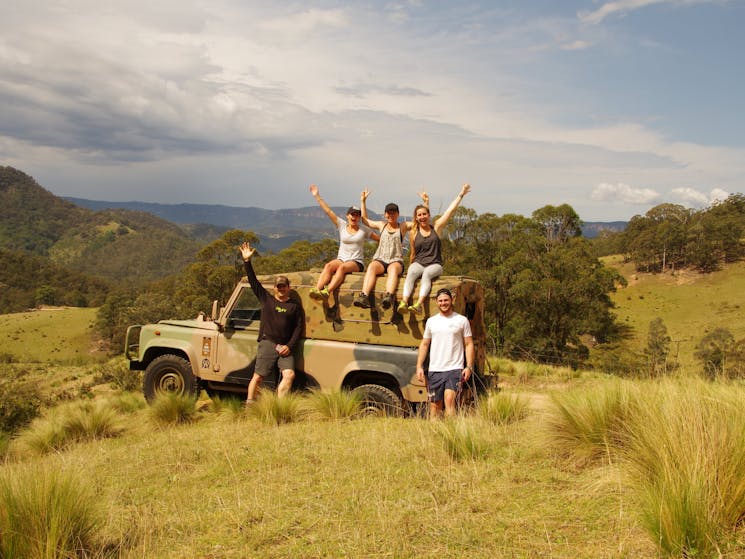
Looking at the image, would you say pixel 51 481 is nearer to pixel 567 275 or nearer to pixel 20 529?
pixel 20 529

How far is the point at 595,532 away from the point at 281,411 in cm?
461

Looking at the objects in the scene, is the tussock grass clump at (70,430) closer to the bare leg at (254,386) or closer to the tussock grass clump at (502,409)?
the bare leg at (254,386)

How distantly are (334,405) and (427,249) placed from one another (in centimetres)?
248

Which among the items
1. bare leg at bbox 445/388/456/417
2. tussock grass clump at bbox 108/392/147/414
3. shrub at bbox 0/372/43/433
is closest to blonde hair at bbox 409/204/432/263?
bare leg at bbox 445/388/456/417

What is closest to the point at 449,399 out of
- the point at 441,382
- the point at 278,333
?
the point at 441,382

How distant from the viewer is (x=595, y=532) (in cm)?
345

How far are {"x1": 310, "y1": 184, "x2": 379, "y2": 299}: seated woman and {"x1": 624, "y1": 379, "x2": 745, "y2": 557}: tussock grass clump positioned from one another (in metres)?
4.46

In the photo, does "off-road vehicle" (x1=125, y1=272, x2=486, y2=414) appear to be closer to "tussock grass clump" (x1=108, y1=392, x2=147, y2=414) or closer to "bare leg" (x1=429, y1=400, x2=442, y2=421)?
"bare leg" (x1=429, y1=400, x2=442, y2=421)

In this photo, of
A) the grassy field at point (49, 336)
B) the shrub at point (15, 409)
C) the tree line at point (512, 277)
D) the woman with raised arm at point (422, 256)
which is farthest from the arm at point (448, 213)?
the grassy field at point (49, 336)

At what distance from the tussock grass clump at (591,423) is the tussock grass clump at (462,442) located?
68 cm

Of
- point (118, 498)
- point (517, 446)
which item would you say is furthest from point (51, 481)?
point (517, 446)

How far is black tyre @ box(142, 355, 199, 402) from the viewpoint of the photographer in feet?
29.4

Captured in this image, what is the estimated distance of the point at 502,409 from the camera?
6.69m

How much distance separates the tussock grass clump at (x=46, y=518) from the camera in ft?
10.5
